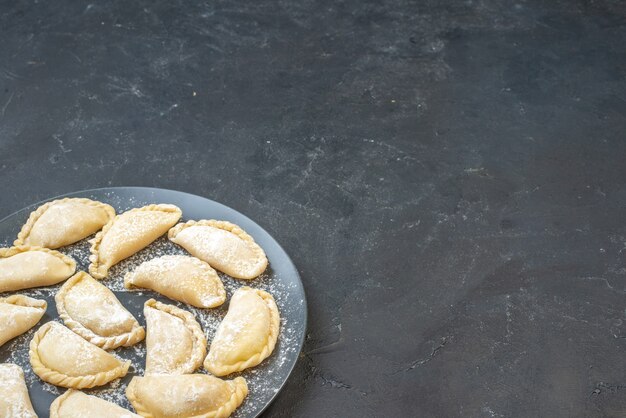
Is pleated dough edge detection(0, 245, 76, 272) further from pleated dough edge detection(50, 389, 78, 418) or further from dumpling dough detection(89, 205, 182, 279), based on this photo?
pleated dough edge detection(50, 389, 78, 418)

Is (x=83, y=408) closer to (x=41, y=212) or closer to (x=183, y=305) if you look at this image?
(x=183, y=305)

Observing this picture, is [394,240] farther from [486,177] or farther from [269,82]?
[269,82]

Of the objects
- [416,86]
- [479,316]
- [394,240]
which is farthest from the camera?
→ [416,86]

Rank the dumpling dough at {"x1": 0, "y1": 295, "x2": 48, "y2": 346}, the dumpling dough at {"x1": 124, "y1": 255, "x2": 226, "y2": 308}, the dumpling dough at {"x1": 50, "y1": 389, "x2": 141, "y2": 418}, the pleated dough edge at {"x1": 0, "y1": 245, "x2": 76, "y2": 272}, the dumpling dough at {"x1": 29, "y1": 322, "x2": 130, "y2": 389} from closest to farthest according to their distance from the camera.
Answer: the dumpling dough at {"x1": 50, "y1": 389, "x2": 141, "y2": 418} → the dumpling dough at {"x1": 29, "y1": 322, "x2": 130, "y2": 389} → the dumpling dough at {"x1": 0, "y1": 295, "x2": 48, "y2": 346} → the dumpling dough at {"x1": 124, "y1": 255, "x2": 226, "y2": 308} → the pleated dough edge at {"x1": 0, "y1": 245, "x2": 76, "y2": 272}

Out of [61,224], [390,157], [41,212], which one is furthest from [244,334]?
[390,157]

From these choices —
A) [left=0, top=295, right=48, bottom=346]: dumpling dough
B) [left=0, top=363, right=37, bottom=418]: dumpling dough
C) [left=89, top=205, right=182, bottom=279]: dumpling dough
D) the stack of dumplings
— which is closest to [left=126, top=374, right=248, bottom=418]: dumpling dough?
the stack of dumplings

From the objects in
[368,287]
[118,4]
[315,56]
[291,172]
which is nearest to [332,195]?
[291,172]
